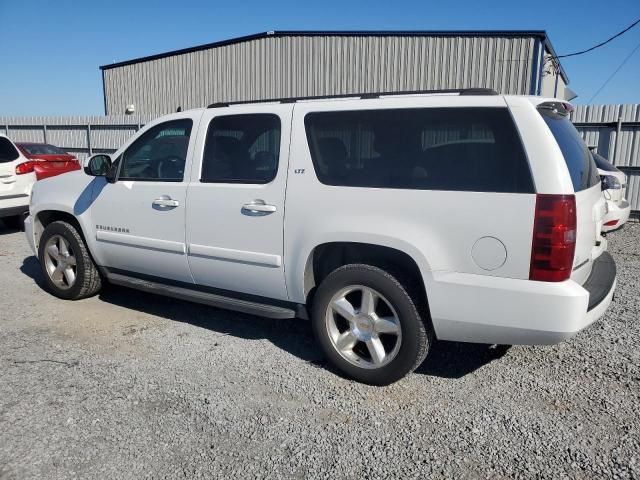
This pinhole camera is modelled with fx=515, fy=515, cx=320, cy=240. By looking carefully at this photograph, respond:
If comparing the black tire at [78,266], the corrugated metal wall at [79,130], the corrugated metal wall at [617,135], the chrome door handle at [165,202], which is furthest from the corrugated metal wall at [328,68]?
the chrome door handle at [165,202]

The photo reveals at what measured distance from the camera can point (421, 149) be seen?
3170 millimetres

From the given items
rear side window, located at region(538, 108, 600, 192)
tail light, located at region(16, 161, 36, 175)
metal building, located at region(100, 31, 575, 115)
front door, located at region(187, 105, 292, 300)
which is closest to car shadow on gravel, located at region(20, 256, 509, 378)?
front door, located at region(187, 105, 292, 300)

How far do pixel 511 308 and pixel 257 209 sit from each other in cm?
182

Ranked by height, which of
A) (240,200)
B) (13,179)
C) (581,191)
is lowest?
(13,179)

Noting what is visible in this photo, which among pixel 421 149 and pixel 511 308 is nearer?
pixel 511 308

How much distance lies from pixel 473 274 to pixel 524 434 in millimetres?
926

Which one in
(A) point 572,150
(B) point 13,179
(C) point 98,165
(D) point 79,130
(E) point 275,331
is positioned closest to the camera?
(A) point 572,150

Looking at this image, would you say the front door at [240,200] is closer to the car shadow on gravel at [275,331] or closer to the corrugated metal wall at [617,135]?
the car shadow on gravel at [275,331]

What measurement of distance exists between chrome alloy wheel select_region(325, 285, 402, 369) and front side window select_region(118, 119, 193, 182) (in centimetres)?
173

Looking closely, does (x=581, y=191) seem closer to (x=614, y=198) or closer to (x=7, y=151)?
Answer: (x=614, y=198)

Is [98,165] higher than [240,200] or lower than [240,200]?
higher

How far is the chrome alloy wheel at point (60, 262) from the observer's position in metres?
5.06

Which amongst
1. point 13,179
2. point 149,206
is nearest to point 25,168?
point 13,179

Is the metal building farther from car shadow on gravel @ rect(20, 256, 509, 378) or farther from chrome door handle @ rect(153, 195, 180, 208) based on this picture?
chrome door handle @ rect(153, 195, 180, 208)
